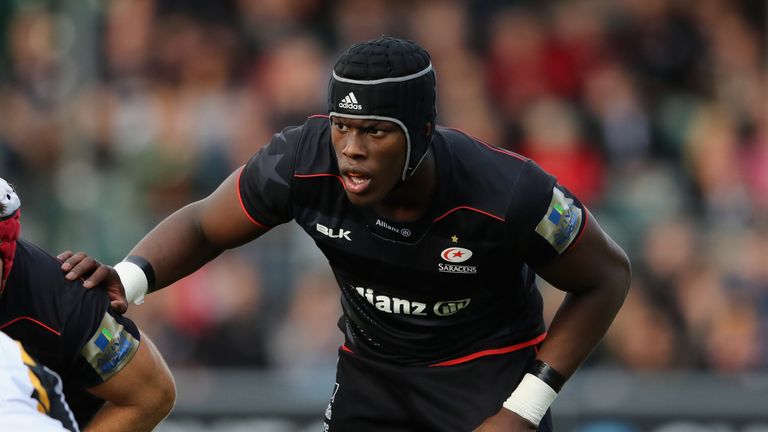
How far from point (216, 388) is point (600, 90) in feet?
14.6

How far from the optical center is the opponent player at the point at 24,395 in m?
3.43

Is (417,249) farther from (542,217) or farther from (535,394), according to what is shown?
(535,394)

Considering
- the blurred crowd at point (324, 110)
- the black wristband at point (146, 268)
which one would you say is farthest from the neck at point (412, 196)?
the blurred crowd at point (324, 110)

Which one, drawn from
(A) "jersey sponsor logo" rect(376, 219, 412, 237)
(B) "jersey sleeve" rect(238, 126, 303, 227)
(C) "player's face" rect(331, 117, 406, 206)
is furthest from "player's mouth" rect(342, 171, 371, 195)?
(B) "jersey sleeve" rect(238, 126, 303, 227)

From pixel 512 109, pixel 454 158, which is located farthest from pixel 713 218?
pixel 454 158

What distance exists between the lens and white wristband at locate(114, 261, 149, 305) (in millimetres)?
5566

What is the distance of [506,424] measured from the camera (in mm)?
5523

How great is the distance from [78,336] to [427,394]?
1476 millimetres

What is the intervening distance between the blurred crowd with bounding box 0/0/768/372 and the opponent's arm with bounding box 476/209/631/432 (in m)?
4.32

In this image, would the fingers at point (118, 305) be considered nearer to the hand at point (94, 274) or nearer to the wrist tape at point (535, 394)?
the hand at point (94, 274)

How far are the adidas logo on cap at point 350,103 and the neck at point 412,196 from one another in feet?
1.20

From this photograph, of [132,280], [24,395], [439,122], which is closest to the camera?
[24,395]

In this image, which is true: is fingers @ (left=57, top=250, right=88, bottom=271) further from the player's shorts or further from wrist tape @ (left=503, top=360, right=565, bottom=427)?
wrist tape @ (left=503, top=360, right=565, bottom=427)

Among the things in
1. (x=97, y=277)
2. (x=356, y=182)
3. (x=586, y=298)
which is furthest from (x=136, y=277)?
(x=586, y=298)
